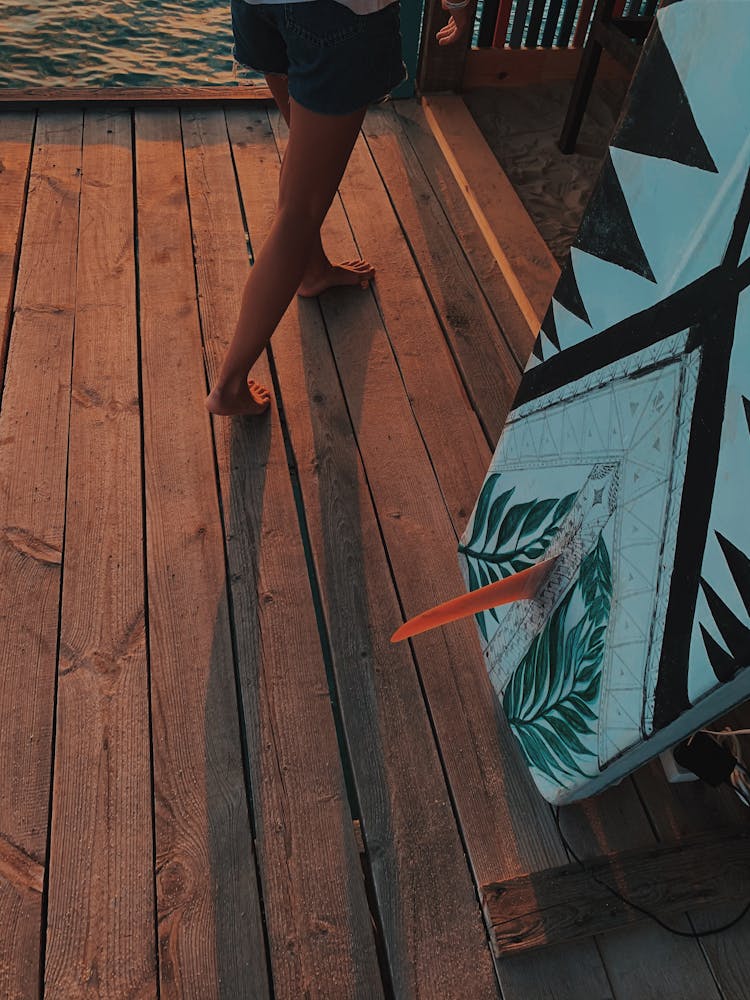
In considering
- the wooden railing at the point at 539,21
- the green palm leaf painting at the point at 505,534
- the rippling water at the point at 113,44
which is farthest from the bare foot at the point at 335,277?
the rippling water at the point at 113,44

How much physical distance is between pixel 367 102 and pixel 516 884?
1156 mm

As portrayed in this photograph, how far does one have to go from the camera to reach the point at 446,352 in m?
1.77

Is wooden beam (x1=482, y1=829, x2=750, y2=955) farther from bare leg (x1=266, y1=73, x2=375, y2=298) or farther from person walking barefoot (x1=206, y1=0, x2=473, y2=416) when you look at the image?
bare leg (x1=266, y1=73, x2=375, y2=298)

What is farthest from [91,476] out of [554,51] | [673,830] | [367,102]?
[554,51]

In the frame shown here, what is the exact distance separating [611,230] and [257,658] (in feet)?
2.65

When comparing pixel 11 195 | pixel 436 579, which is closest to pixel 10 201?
pixel 11 195

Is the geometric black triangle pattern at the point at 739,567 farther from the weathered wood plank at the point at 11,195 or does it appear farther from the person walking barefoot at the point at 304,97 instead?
the weathered wood plank at the point at 11,195

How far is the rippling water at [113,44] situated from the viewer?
307 centimetres

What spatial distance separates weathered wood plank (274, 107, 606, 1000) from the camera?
1.08m

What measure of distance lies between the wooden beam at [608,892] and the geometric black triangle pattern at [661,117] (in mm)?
881

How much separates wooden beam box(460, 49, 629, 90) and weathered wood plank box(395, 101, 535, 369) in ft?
0.91

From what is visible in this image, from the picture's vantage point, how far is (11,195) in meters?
2.02

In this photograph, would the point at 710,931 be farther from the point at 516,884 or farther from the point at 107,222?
the point at 107,222

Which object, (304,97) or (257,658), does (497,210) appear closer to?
(304,97)
